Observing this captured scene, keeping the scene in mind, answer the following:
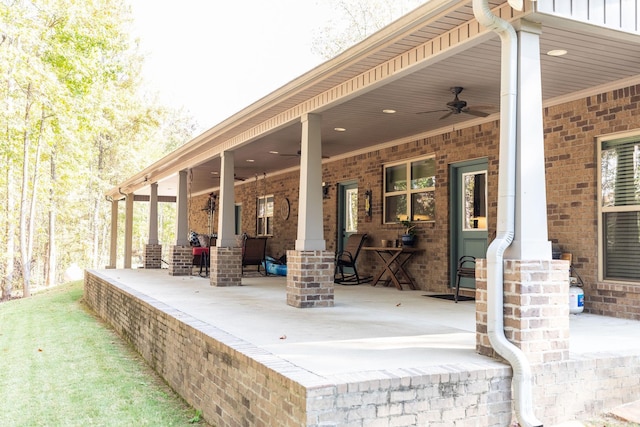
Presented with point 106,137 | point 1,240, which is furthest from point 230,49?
point 1,240

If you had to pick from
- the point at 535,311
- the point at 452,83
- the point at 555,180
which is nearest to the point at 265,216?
the point at 555,180

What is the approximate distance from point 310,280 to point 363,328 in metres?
1.70

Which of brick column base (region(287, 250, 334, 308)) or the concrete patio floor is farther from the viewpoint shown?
brick column base (region(287, 250, 334, 308))

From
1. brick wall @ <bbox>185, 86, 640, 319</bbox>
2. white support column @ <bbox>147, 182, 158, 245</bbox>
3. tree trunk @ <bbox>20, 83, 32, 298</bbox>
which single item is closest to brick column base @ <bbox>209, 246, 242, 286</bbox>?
brick wall @ <bbox>185, 86, 640, 319</bbox>

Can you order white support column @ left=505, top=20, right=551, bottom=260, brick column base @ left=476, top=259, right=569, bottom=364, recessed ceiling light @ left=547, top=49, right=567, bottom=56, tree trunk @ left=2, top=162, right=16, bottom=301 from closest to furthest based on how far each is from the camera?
1. brick column base @ left=476, top=259, right=569, bottom=364
2. white support column @ left=505, top=20, right=551, bottom=260
3. recessed ceiling light @ left=547, top=49, right=567, bottom=56
4. tree trunk @ left=2, top=162, right=16, bottom=301

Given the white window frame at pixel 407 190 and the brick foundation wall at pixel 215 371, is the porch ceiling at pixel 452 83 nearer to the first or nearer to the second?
the white window frame at pixel 407 190

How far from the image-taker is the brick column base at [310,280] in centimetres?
634

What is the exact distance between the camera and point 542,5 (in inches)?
142

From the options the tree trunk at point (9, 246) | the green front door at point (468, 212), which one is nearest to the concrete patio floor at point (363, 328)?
the green front door at point (468, 212)

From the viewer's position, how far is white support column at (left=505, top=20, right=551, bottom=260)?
3613 mm

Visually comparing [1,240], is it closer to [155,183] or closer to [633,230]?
[155,183]

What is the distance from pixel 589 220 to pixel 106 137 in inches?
845

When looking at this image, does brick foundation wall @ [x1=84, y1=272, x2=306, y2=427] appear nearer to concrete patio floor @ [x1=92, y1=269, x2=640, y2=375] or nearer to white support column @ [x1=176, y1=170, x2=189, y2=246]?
concrete patio floor @ [x1=92, y1=269, x2=640, y2=375]

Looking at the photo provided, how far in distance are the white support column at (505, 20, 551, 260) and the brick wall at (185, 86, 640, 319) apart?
2.55 metres
